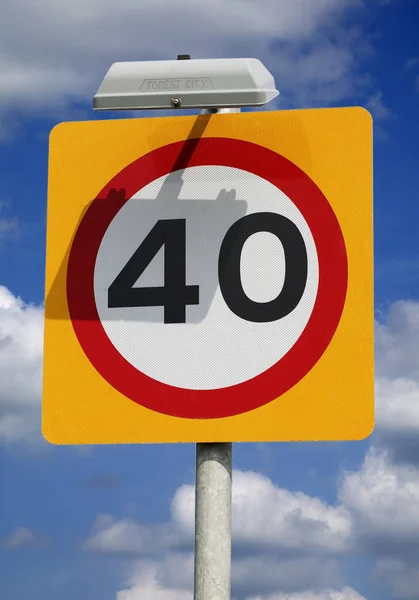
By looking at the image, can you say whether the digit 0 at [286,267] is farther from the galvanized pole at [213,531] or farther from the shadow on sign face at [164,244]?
the galvanized pole at [213,531]

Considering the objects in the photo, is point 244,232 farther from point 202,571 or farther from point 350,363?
point 202,571

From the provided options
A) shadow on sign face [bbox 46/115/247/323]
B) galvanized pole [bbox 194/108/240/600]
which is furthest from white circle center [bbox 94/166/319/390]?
galvanized pole [bbox 194/108/240/600]

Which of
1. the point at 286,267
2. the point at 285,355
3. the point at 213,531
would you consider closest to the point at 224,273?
the point at 286,267

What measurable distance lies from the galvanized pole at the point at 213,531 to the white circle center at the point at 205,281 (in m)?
0.25

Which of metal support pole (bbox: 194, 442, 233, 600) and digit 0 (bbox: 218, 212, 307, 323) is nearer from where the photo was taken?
metal support pole (bbox: 194, 442, 233, 600)

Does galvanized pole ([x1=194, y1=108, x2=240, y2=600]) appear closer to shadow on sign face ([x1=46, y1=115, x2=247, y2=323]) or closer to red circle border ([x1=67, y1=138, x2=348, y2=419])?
red circle border ([x1=67, y1=138, x2=348, y2=419])

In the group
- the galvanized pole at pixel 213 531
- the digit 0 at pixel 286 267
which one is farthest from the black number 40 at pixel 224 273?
the galvanized pole at pixel 213 531

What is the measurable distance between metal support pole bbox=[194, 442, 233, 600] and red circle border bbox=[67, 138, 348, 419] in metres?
0.17

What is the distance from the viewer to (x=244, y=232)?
100 inches

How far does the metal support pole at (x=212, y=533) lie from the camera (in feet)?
7.58

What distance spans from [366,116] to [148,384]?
0.99m

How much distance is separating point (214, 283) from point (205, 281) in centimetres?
3

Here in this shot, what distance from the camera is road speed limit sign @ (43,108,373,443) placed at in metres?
2.45

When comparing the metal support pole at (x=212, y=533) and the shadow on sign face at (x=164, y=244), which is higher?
the shadow on sign face at (x=164, y=244)
